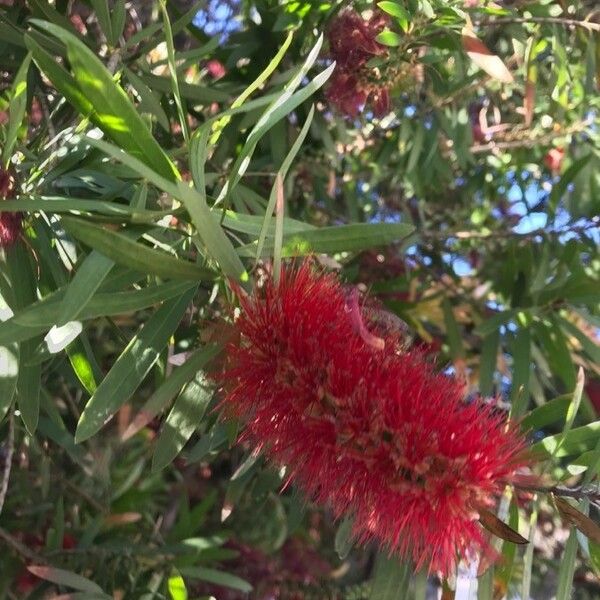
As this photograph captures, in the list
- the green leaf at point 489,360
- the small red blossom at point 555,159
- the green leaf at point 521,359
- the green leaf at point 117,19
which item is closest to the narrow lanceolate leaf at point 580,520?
the green leaf at point 521,359

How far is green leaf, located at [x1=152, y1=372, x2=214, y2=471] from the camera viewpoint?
910mm

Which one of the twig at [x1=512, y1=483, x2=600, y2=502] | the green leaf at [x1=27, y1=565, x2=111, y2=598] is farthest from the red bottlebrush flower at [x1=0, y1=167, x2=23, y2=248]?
the twig at [x1=512, y1=483, x2=600, y2=502]

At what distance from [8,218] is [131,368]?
8.1 inches

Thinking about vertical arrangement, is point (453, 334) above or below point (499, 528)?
below

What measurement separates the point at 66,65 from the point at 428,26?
55cm

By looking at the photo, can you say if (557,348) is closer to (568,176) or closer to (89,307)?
(568,176)

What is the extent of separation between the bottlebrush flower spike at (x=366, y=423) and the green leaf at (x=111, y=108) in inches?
7.0

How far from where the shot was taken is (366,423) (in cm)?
75

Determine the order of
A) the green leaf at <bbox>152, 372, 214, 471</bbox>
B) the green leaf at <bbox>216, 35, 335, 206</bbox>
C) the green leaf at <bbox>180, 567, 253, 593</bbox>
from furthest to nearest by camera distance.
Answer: the green leaf at <bbox>180, 567, 253, 593</bbox>, the green leaf at <bbox>152, 372, 214, 471</bbox>, the green leaf at <bbox>216, 35, 335, 206</bbox>

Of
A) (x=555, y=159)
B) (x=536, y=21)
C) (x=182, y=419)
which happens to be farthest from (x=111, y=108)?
(x=555, y=159)

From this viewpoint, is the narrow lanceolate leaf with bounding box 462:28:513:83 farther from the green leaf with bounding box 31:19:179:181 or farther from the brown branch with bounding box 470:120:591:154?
the brown branch with bounding box 470:120:591:154

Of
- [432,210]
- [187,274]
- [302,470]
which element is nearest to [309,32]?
[187,274]

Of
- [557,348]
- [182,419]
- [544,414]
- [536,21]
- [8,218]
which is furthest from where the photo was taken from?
[557,348]

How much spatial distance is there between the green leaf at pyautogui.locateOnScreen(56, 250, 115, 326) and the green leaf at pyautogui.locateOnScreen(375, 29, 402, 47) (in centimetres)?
54
